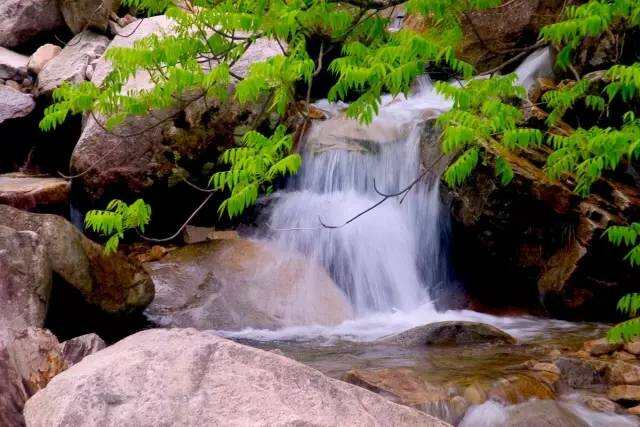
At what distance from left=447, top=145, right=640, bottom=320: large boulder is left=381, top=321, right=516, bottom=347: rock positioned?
1719 mm

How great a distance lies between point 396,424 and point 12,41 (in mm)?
15284

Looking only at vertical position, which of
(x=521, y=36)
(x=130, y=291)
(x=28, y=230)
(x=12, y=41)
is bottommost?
(x=130, y=291)

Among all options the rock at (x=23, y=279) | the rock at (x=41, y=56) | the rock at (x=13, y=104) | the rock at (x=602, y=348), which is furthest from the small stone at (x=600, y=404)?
the rock at (x=41, y=56)

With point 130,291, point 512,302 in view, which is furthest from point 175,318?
point 512,302

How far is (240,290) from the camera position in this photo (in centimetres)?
909

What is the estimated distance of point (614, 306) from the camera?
8.30m

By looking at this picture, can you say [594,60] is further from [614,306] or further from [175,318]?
[175,318]

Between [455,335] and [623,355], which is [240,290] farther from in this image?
[623,355]

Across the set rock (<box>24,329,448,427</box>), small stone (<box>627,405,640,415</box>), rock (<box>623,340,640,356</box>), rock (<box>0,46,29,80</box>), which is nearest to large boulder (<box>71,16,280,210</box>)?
rock (<box>0,46,29,80</box>)

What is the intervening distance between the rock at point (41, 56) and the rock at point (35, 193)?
384cm

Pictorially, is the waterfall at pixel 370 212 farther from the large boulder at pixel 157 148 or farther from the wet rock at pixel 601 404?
the wet rock at pixel 601 404

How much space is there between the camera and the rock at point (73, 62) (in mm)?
12539

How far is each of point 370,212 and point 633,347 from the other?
476 cm

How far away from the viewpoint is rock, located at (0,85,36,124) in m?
12.0
